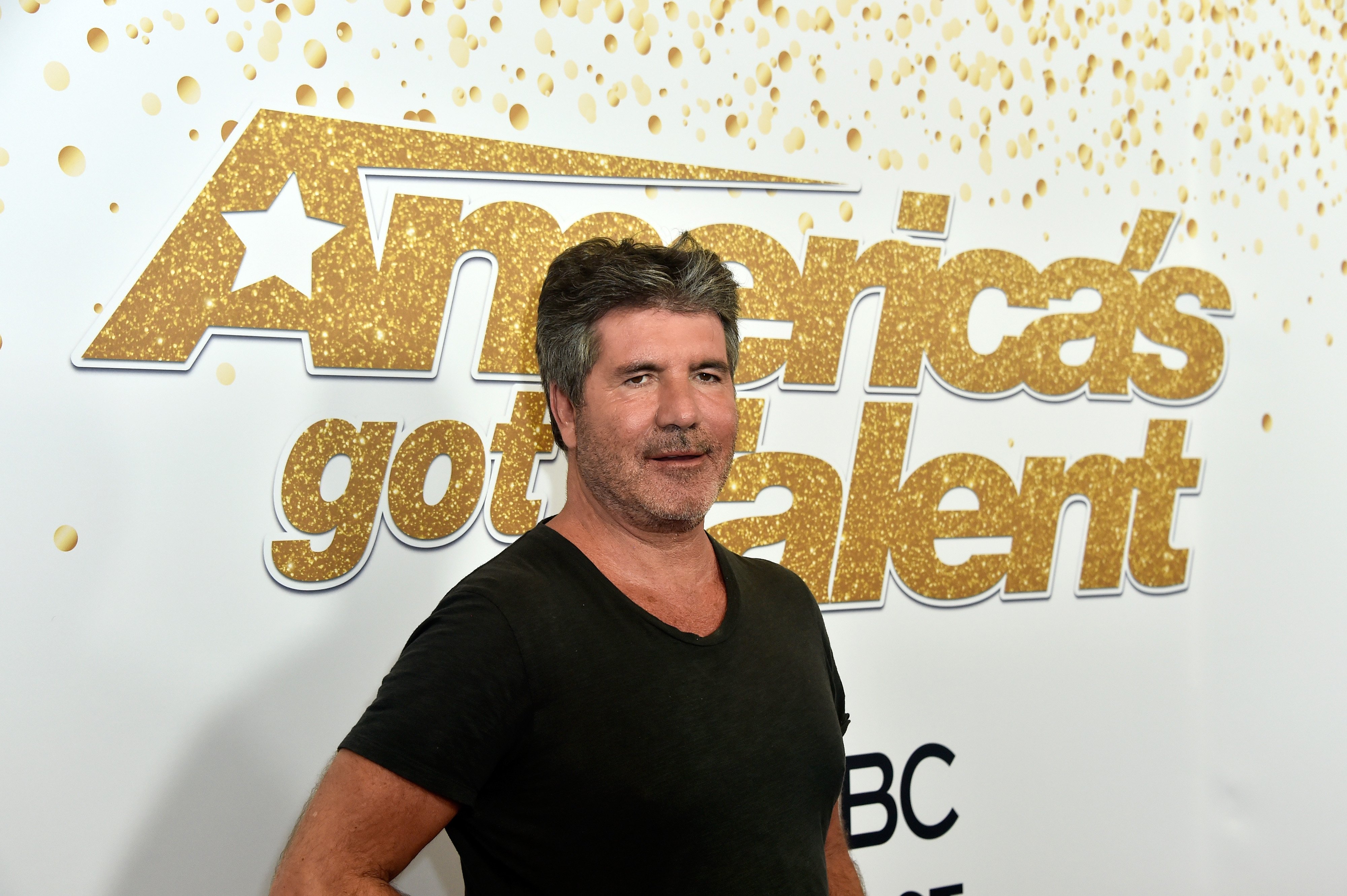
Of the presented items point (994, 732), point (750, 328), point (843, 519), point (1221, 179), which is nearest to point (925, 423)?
point (843, 519)

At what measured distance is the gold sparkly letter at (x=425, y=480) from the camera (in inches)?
58.5

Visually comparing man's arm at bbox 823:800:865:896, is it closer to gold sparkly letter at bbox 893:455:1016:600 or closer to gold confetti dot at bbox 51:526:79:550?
gold sparkly letter at bbox 893:455:1016:600

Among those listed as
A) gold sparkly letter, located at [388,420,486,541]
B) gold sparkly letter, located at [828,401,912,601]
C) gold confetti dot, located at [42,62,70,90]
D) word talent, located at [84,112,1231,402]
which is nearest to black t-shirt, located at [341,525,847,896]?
gold sparkly letter, located at [388,420,486,541]

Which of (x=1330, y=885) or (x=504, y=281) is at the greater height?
(x=504, y=281)

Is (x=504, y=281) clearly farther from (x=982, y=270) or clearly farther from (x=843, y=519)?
(x=982, y=270)

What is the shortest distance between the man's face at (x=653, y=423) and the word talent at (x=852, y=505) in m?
0.39

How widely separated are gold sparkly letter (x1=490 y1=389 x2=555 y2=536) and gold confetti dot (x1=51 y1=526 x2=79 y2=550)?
0.56m

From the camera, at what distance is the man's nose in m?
1.15

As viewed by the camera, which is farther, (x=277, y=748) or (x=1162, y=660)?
(x=1162, y=660)

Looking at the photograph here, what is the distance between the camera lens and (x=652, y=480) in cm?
115

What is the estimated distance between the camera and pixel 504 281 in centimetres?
155

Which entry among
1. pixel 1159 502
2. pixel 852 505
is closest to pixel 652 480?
pixel 852 505

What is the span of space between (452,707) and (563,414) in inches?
16.9

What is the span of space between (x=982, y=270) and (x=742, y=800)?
48.0 inches
